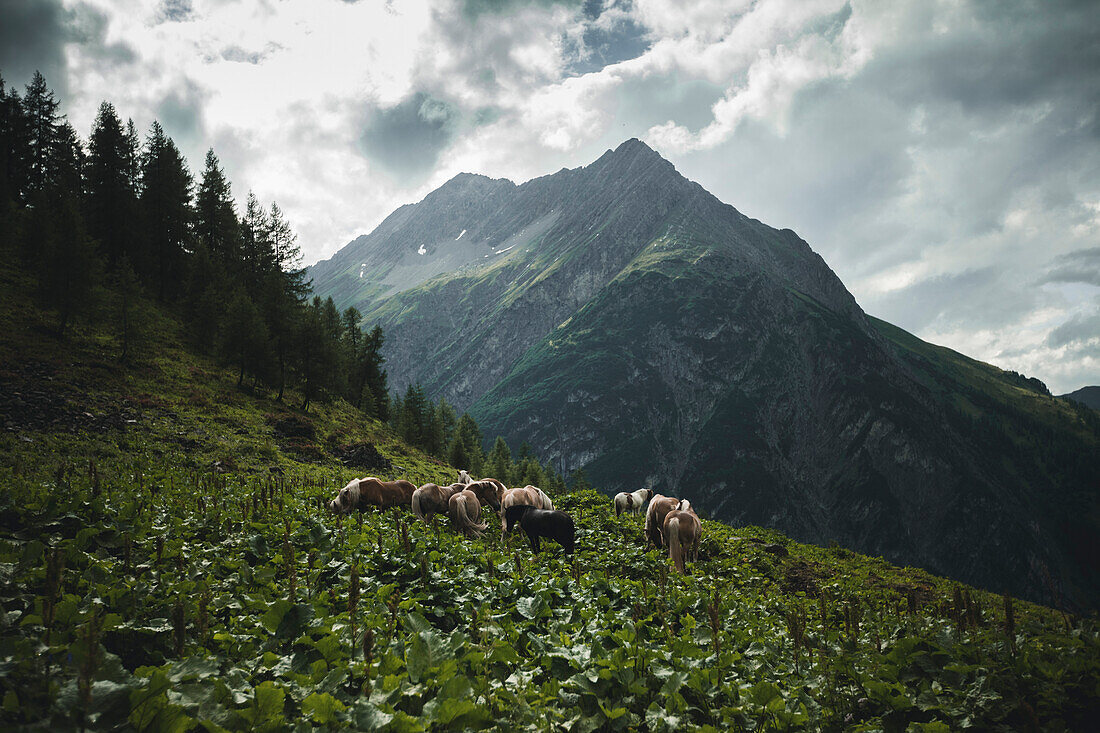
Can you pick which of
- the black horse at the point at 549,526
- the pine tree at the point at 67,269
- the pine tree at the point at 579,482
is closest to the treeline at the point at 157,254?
the pine tree at the point at 67,269

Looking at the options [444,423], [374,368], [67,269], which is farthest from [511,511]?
[444,423]

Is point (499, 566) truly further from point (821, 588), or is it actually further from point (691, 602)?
point (821, 588)

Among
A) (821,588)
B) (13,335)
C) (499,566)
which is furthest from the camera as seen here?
(13,335)

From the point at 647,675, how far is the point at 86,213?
3075 inches

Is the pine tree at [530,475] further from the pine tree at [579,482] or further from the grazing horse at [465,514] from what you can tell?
the grazing horse at [465,514]

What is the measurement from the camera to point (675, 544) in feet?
51.7

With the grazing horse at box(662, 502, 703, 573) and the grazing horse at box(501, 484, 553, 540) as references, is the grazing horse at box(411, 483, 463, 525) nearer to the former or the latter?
the grazing horse at box(501, 484, 553, 540)

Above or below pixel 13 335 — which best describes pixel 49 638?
below

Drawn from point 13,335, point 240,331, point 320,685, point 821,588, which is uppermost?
point 240,331

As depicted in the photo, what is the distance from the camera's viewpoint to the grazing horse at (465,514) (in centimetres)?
1772

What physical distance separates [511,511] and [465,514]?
1.75 m

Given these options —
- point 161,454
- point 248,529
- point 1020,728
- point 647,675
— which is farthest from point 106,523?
point 161,454

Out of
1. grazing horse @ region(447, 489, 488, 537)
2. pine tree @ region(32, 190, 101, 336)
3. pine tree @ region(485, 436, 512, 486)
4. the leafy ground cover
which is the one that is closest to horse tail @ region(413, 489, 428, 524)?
grazing horse @ region(447, 489, 488, 537)

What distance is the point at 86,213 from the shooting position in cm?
5591
